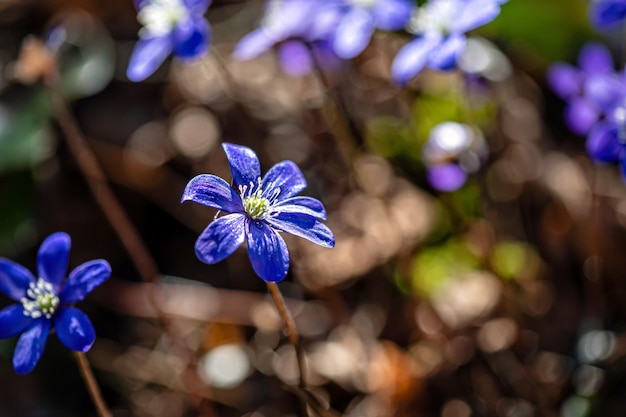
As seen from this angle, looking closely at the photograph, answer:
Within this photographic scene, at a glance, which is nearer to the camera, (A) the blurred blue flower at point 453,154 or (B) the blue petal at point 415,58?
(B) the blue petal at point 415,58

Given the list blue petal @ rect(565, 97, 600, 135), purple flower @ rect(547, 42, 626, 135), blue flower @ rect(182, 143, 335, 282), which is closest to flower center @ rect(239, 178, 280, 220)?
blue flower @ rect(182, 143, 335, 282)

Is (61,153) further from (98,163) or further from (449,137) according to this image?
(449,137)

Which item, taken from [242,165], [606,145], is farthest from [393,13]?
[242,165]

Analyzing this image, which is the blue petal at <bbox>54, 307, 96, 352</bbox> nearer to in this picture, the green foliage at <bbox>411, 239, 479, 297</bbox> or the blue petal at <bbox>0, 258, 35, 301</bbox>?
the blue petal at <bbox>0, 258, 35, 301</bbox>

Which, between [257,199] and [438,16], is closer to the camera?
[257,199]

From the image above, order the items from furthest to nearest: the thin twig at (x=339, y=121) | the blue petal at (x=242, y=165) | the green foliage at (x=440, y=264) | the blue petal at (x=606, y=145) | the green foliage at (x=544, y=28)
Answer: the green foliage at (x=544, y=28), the green foliage at (x=440, y=264), the thin twig at (x=339, y=121), the blue petal at (x=606, y=145), the blue petal at (x=242, y=165)

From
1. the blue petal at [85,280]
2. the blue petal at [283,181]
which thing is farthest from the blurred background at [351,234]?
the blue petal at [283,181]

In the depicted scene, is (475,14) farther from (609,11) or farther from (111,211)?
(111,211)

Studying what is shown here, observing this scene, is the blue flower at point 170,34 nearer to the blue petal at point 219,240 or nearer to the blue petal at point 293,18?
the blue petal at point 293,18
